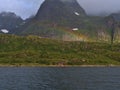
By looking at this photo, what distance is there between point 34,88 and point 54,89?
11.2 metres

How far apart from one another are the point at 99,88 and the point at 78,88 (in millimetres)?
9792

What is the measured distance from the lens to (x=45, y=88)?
148 meters

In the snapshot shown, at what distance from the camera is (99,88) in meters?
149

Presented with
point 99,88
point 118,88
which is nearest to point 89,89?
point 99,88

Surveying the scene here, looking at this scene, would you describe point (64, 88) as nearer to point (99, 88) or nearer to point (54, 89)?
point (54, 89)

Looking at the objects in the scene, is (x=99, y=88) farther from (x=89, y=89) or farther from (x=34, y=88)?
(x=34, y=88)

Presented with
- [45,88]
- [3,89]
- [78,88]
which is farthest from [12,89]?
[78,88]

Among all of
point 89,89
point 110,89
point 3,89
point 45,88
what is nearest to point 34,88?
point 45,88

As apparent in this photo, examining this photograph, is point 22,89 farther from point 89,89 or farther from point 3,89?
point 89,89

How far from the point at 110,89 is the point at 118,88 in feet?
22.6

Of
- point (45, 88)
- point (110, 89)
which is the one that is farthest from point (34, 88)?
point (110, 89)

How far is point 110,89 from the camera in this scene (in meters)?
146

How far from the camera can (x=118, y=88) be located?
5950 inches

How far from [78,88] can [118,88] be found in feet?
62.4
